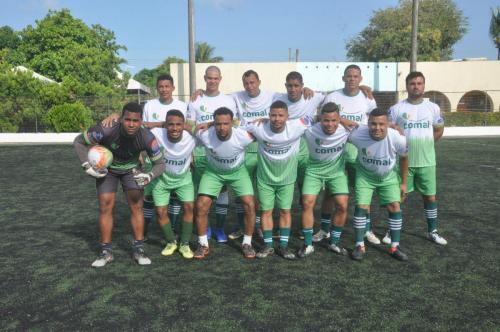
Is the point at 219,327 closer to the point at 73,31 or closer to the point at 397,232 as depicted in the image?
the point at 397,232

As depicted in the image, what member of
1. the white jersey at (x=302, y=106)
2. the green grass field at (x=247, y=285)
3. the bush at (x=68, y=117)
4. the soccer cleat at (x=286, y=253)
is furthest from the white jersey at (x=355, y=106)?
the bush at (x=68, y=117)

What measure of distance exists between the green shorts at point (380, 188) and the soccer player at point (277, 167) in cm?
78

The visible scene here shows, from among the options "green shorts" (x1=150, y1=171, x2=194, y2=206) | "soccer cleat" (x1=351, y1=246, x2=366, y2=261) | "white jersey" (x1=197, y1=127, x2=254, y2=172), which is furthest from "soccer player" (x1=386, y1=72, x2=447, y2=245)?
"green shorts" (x1=150, y1=171, x2=194, y2=206)

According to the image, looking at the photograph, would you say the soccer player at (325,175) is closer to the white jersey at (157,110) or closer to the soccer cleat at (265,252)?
the soccer cleat at (265,252)

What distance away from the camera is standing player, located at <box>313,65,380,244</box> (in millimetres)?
5402

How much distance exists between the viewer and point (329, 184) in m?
5.06

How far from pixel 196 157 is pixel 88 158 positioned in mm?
1438

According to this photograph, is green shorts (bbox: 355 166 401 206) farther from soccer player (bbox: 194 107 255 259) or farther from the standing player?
soccer player (bbox: 194 107 255 259)

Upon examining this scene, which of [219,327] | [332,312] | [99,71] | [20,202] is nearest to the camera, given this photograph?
[219,327]

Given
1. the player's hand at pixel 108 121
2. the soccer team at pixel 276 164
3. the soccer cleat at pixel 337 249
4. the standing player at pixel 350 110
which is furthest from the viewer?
the standing player at pixel 350 110

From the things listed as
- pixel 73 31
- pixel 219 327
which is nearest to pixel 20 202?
pixel 219 327

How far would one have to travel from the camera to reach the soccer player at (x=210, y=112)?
552 cm


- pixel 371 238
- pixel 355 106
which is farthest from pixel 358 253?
pixel 355 106

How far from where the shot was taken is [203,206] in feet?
16.3
